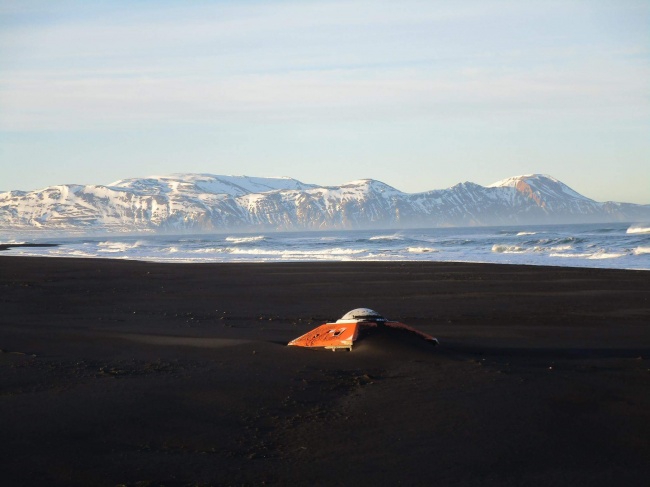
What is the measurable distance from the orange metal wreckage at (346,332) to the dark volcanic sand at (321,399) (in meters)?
0.21

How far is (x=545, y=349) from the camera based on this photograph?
32.0ft

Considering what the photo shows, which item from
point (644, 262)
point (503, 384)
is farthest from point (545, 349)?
point (644, 262)

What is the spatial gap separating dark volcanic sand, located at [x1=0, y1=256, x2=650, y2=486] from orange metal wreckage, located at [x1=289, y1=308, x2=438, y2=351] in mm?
206

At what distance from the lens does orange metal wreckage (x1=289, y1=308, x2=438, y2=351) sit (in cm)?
926

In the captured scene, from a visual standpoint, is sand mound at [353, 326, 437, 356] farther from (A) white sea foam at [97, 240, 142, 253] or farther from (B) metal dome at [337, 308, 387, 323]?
(A) white sea foam at [97, 240, 142, 253]

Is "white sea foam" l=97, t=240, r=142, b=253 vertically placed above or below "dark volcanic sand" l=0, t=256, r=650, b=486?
below

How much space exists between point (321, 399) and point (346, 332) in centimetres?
251

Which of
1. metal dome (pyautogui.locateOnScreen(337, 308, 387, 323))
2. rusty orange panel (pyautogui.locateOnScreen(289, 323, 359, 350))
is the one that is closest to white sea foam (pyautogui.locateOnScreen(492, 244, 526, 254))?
metal dome (pyautogui.locateOnScreen(337, 308, 387, 323))

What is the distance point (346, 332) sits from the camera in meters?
9.36

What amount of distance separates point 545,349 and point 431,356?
1.90 metres

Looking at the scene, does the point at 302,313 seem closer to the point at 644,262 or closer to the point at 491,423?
the point at 491,423

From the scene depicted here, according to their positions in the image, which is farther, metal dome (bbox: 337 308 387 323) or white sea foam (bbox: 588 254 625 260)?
white sea foam (bbox: 588 254 625 260)

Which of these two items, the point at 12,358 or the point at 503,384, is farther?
the point at 12,358

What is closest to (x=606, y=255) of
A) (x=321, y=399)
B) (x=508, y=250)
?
(x=508, y=250)
